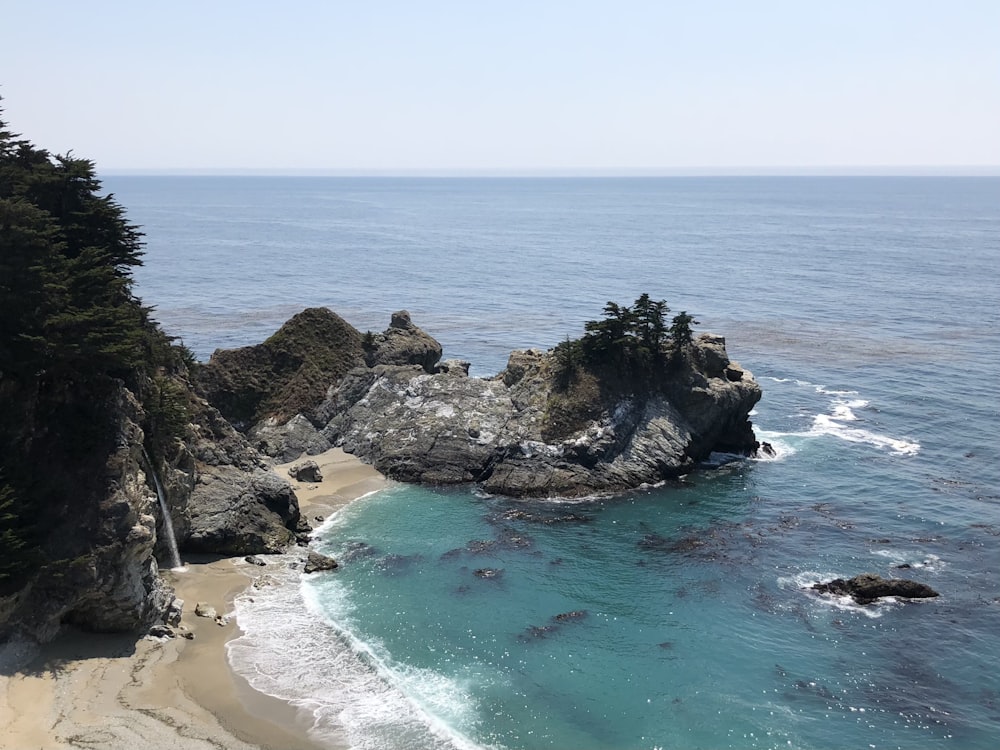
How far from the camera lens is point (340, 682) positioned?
105 feet

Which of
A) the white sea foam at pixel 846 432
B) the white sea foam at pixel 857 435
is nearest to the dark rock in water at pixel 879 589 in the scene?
the white sea foam at pixel 846 432

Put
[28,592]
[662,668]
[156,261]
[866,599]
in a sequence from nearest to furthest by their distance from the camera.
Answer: [28,592]
[662,668]
[866,599]
[156,261]

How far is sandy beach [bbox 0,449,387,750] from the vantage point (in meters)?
27.1

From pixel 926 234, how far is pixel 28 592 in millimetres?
195089

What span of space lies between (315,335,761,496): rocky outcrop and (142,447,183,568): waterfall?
1655 cm

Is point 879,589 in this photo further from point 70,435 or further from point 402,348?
point 402,348

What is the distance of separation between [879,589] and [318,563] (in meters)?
26.4

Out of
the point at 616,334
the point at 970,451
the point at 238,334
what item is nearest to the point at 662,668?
the point at 616,334

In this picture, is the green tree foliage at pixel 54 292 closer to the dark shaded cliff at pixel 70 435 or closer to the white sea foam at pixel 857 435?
the dark shaded cliff at pixel 70 435

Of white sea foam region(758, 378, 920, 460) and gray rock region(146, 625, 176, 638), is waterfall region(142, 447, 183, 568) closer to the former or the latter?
gray rock region(146, 625, 176, 638)

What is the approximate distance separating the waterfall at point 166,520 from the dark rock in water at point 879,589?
3030 centimetres

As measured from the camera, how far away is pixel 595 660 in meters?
33.7

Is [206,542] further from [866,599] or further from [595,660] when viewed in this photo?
[866,599]

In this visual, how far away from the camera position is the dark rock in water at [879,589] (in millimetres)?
38656
